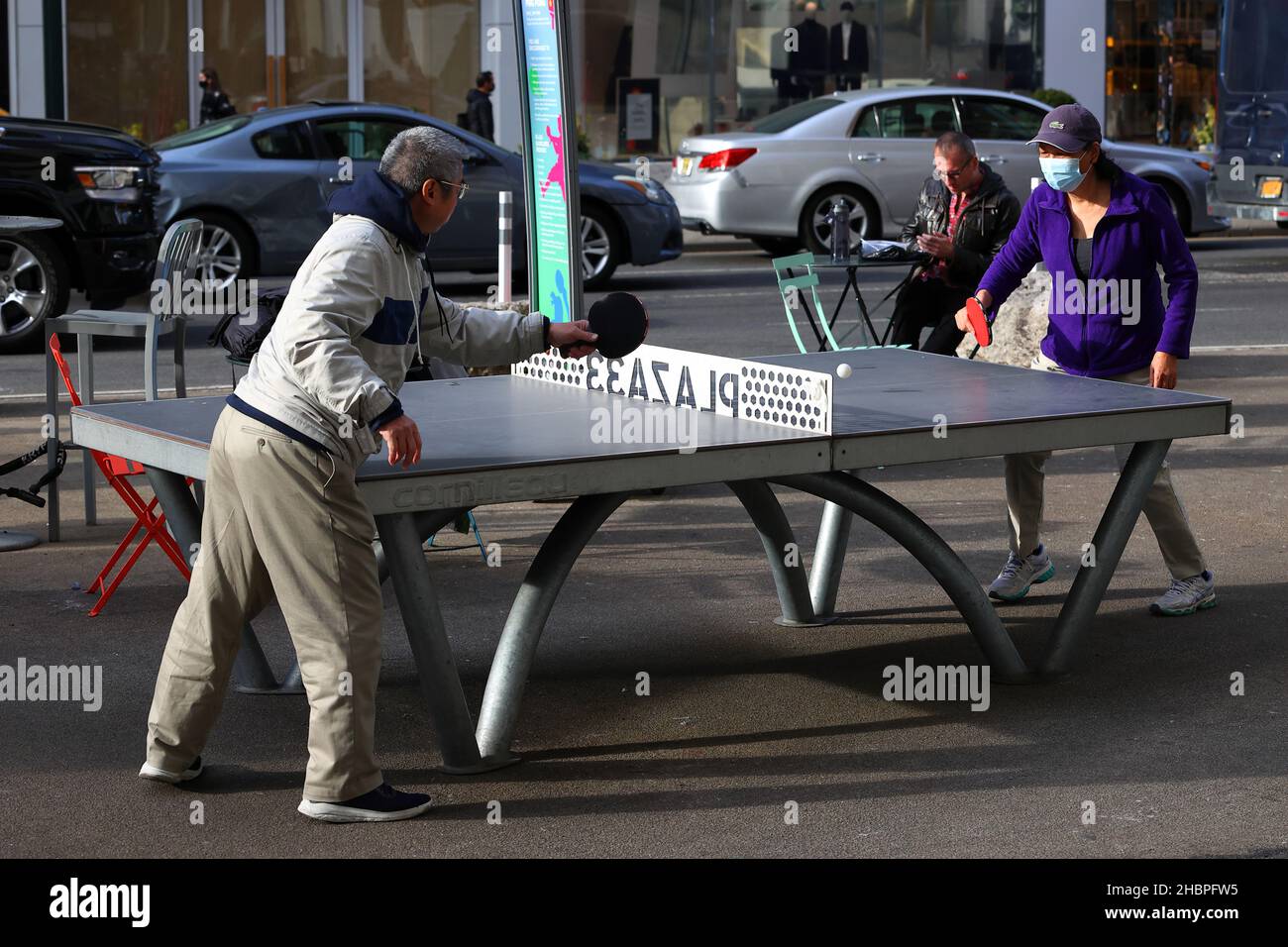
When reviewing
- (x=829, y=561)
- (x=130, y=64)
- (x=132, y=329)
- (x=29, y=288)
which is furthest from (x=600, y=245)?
(x=130, y=64)

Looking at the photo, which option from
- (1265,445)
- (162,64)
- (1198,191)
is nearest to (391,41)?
(162,64)

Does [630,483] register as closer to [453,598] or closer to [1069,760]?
[1069,760]

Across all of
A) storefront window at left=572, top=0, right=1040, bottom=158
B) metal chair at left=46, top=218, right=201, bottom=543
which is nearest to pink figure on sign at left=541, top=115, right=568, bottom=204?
metal chair at left=46, top=218, right=201, bottom=543

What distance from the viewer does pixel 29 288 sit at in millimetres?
13906

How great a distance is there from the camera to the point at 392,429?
4.83m

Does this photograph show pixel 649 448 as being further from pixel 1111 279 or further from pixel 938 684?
pixel 1111 279

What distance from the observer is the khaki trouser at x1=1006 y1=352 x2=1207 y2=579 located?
23.4 ft

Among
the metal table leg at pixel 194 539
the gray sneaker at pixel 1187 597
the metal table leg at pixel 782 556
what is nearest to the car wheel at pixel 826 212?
the gray sneaker at pixel 1187 597

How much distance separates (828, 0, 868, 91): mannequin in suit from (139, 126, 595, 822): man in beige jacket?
2377 cm

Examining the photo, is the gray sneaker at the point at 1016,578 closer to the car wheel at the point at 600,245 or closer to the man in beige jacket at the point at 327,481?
the man in beige jacket at the point at 327,481

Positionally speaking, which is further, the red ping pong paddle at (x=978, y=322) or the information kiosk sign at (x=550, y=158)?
the information kiosk sign at (x=550, y=158)

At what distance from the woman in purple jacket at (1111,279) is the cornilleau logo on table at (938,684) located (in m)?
0.95

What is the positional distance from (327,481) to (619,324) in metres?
1.08

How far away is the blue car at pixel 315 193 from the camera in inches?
643
